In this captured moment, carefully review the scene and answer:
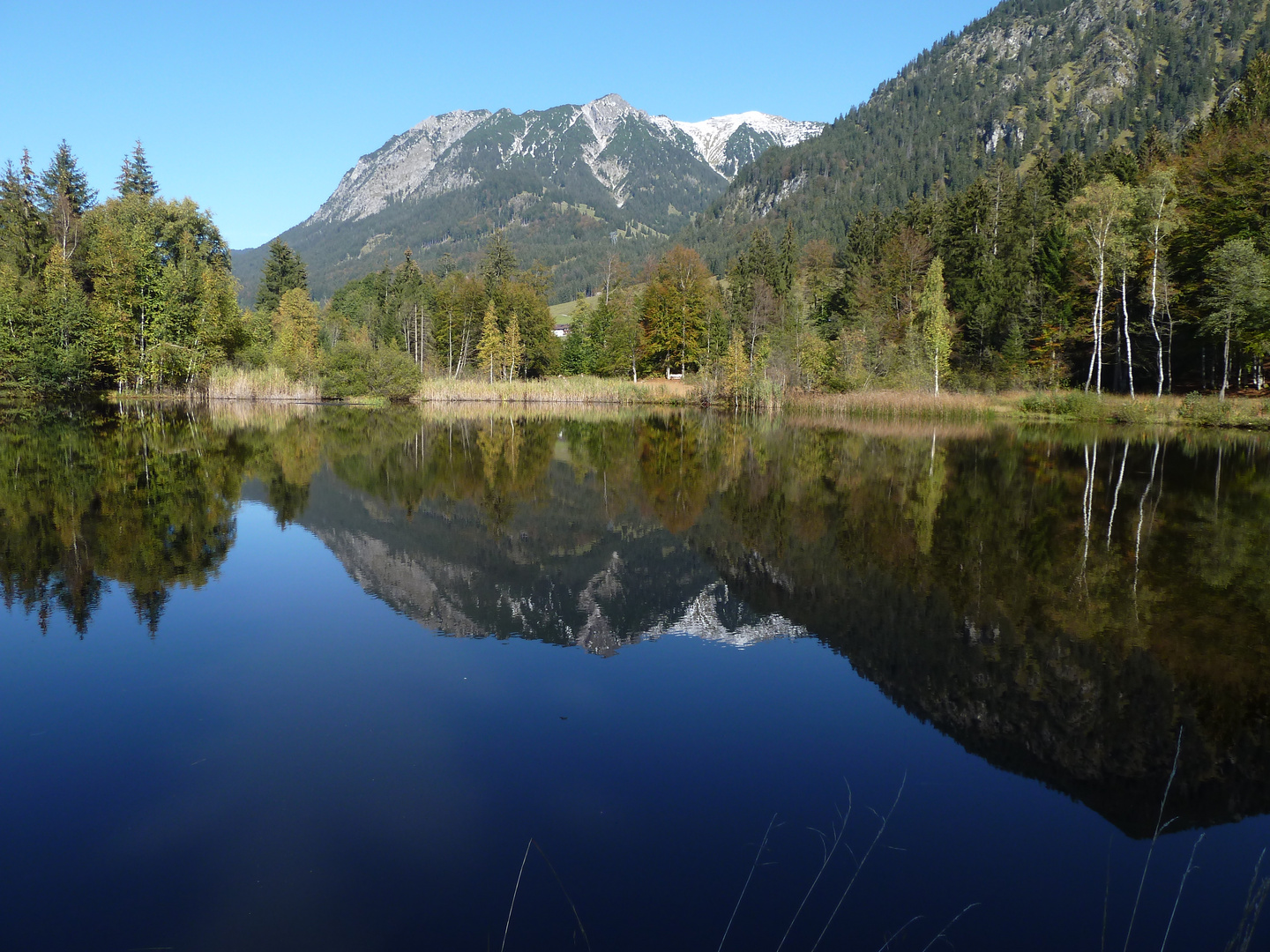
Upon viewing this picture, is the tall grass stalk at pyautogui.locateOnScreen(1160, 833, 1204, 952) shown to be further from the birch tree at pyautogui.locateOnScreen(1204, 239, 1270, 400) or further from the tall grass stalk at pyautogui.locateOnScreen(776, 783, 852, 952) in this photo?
the birch tree at pyautogui.locateOnScreen(1204, 239, 1270, 400)

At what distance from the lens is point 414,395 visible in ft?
160

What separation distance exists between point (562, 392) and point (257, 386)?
61.7 ft

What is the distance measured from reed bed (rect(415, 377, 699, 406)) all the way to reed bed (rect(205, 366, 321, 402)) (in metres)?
7.18

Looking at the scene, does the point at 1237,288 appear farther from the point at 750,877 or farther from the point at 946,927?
the point at 750,877

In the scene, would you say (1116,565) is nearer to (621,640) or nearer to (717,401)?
(621,640)

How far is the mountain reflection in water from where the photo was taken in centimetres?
525

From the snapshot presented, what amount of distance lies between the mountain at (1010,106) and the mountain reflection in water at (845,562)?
295ft

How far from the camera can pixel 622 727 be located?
16.7 feet

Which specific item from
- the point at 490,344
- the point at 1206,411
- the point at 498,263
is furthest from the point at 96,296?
the point at 1206,411

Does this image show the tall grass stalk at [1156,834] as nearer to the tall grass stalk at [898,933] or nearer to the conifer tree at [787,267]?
the tall grass stalk at [898,933]

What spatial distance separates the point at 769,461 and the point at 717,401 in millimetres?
28215

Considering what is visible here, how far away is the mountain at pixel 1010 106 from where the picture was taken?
108 metres

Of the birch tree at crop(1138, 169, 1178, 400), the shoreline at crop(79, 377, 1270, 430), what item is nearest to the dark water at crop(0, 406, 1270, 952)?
the shoreline at crop(79, 377, 1270, 430)

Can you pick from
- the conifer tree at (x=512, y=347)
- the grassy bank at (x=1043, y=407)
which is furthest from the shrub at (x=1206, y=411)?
the conifer tree at (x=512, y=347)
